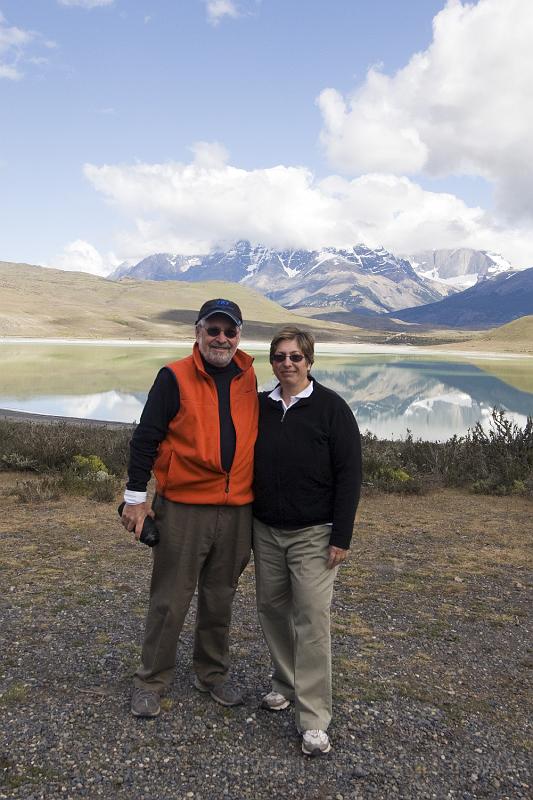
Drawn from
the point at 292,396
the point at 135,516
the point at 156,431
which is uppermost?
the point at 292,396

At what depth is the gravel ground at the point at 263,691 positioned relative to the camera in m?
2.98

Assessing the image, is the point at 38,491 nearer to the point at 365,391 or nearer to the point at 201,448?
the point at 201,448

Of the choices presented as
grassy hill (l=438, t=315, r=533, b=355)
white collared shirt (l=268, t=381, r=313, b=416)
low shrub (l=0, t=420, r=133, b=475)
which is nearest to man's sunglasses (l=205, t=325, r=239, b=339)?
white collared shirt (l=268, t=381, r=313, b=416)

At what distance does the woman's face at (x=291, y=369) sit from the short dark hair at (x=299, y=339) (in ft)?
0.06

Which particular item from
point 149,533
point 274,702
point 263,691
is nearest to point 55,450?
point 263,691

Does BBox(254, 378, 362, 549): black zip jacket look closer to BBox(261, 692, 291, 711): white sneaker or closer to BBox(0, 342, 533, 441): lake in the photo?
BBox(261, 692, 291, 711): white sneaker

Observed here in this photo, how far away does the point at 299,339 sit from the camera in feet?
10.9

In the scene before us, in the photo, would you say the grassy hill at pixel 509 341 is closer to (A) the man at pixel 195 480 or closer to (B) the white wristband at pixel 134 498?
(A) the man at pixel 195 480

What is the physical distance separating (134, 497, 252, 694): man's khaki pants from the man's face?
0.79 meters

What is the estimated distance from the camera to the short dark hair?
3324mm

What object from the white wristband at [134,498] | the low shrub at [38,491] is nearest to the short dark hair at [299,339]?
the white wristband at [134,498]

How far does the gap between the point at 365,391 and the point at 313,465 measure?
31.3 meters

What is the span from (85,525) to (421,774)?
5222mm

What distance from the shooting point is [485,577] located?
602 cm
